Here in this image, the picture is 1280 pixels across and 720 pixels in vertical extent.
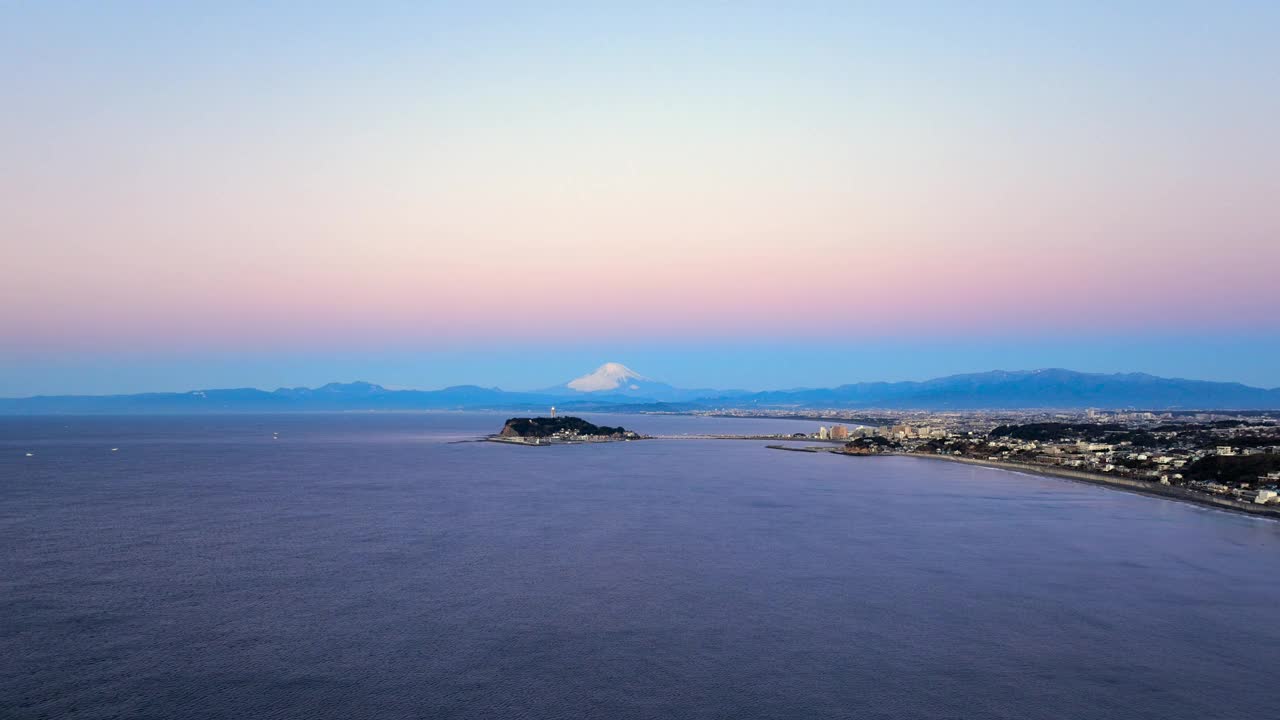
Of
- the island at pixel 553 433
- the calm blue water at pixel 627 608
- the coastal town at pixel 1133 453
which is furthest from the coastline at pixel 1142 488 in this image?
the island at pixel 553 433

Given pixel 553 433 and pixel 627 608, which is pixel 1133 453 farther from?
pixel 553 433

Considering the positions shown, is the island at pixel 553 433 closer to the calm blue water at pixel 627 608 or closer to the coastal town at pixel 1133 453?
the coastal town at pixel 1133 453

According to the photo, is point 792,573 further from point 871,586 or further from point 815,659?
point 815,659

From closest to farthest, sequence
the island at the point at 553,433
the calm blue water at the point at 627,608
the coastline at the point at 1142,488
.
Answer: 1. the calm blue water at the point at 627,608
2. the coastline at the point at 1142,488
3. the island at the point at 553,433

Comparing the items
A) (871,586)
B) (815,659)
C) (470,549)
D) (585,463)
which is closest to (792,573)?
(871,586)

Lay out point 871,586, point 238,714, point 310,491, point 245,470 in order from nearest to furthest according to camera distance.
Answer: point 238,714
point 871,586
point 310,491
point 245,470

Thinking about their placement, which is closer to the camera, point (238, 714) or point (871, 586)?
point (238, 714)
